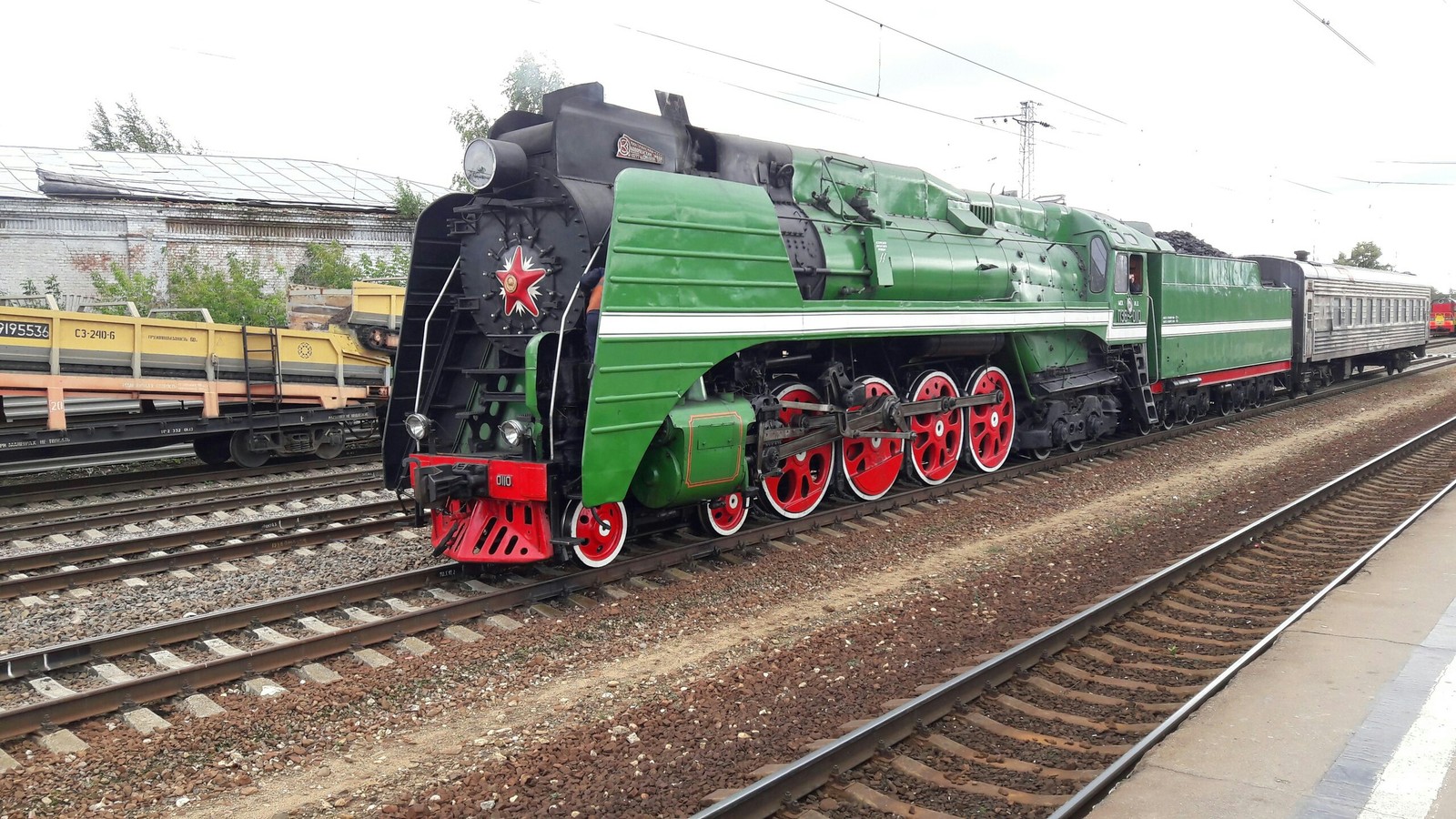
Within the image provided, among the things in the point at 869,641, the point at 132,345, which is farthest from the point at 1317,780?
the point at 132,345

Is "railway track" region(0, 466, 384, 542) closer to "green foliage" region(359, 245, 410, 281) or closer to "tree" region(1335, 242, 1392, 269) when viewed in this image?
"green foliage" region(359, 245, 410, 281)

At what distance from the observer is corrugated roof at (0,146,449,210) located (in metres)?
22.9

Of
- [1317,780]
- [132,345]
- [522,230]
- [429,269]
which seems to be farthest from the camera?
[132,345]

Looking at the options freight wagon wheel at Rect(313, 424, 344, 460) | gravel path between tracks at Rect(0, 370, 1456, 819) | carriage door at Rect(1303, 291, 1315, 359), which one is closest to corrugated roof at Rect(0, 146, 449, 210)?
freight wagon wheel at Rect(313, 424, 344, 460)

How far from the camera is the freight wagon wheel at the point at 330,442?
44.8 feet

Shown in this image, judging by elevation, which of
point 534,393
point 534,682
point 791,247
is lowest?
point 534,682

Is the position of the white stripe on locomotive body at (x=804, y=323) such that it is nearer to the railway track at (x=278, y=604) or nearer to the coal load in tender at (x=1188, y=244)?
the railway track at (x=278, y=604)

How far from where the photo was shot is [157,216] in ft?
72.1

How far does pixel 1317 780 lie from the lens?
3955 millimetres

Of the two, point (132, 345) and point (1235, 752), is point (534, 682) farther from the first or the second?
point (132, 345)

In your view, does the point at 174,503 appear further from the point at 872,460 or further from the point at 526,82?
the point at 526,82

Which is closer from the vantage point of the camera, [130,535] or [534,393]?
[534,393]

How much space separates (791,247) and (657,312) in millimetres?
2167

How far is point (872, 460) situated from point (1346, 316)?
19561 mm
